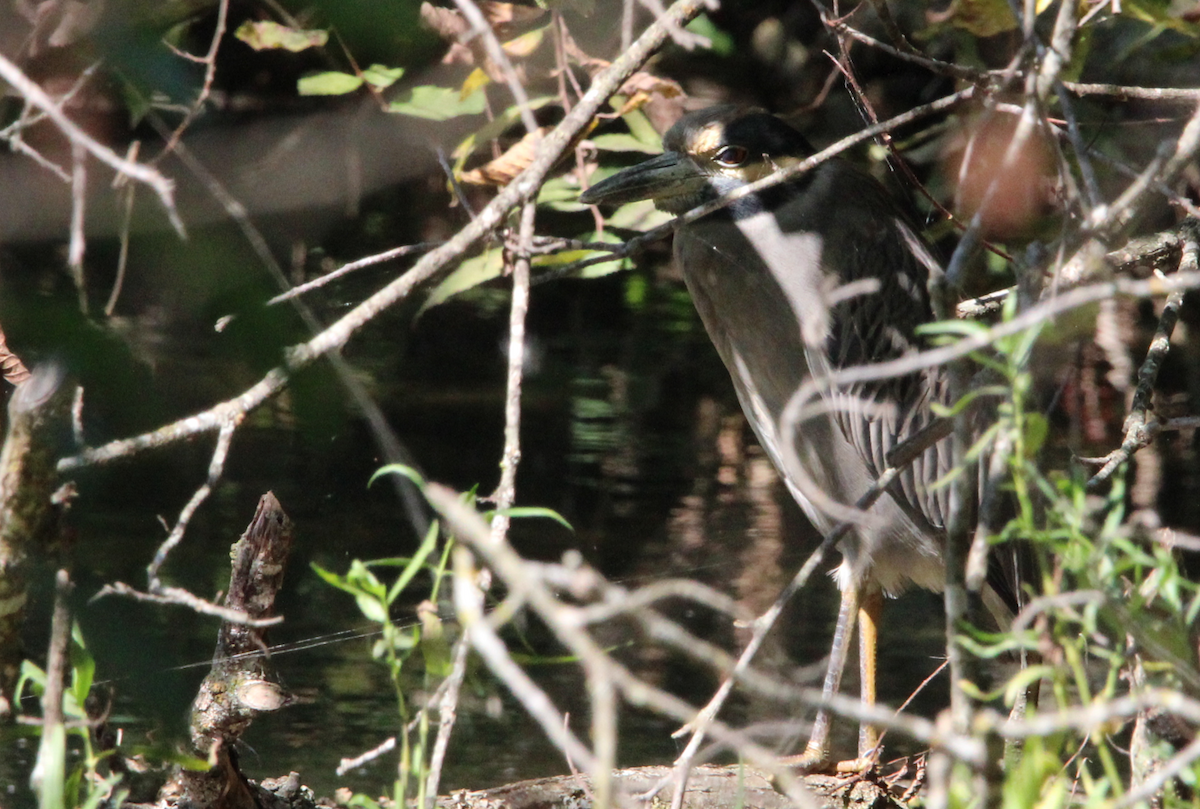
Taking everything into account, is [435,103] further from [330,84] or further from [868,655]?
[868,655]

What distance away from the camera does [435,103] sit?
3523 millimetres

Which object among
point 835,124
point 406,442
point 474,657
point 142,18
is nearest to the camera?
point 142,18

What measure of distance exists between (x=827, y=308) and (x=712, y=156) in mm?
510

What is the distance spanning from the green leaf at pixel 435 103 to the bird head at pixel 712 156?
550 millimetres

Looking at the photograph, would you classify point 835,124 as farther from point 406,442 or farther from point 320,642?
point 320,642

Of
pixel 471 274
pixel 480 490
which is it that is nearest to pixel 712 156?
pixel 471 274

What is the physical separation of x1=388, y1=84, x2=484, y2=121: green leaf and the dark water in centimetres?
89

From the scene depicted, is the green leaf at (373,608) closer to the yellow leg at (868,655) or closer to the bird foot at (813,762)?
the bird foot at (813,762)

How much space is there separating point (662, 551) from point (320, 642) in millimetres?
1375

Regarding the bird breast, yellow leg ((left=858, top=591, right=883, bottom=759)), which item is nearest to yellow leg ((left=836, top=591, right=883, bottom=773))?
yellow leg ((left=858, top=591, right=883, bottom=759))

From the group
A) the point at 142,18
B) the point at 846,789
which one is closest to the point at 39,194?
the point at 142,18

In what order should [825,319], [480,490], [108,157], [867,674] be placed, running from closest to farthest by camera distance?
1. [108,157]
2. [825,319]
3. [867,674]
4. [480,490]

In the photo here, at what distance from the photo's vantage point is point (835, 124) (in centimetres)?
493

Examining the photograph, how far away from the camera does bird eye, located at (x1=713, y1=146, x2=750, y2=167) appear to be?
333 cm
